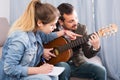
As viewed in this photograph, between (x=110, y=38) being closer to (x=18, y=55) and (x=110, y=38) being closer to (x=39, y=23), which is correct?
(x=39, y=23)

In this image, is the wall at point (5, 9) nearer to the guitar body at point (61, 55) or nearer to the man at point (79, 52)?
the man at point (79, 52)

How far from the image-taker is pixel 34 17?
1.59 m

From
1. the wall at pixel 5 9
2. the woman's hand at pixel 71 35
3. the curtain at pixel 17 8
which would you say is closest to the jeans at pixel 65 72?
the woman's hand at pixel 71 35

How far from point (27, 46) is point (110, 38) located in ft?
5.28

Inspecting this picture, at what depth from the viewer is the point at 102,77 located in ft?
6.53

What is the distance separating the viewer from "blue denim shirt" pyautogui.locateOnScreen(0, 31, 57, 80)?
1489 millimetres

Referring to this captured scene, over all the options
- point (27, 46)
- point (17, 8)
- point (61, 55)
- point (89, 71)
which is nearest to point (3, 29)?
point (17, 8)

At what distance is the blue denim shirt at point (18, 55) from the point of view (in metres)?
1.49

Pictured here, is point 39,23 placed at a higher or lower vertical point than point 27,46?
higher

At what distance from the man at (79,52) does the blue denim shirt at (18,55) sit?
1.60 feet

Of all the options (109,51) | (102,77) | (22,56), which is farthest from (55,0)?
(22,56)

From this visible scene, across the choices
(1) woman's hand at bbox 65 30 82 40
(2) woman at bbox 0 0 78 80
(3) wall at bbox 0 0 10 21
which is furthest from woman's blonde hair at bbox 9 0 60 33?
(3) wall at bbox 0 0 10 21

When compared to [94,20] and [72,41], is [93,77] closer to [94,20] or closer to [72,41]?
[72,41]

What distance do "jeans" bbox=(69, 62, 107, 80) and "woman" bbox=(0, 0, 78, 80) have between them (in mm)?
478
